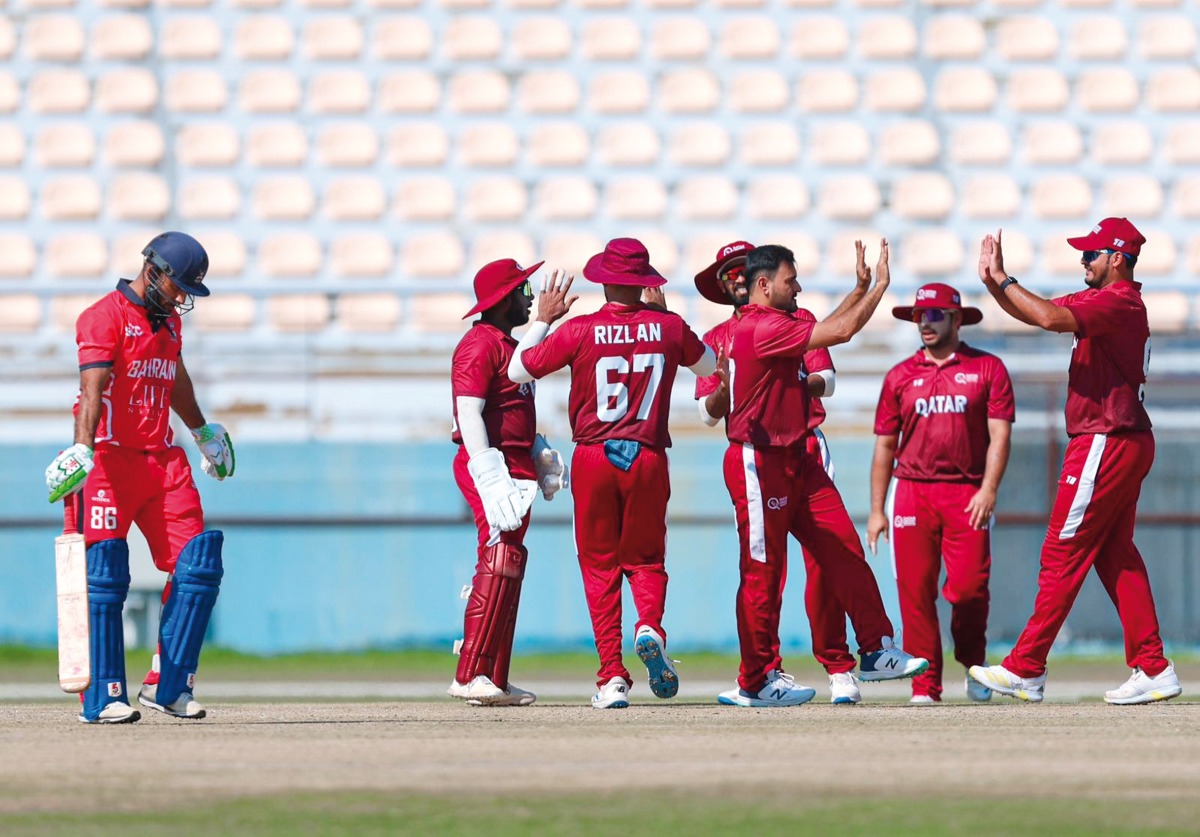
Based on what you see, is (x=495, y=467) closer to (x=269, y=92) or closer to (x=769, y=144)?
(x=769, y=144)

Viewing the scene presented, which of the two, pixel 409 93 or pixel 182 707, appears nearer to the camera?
pixel 182 707

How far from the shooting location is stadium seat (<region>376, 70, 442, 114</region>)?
56.1ft

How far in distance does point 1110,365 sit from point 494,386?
8.75 ft

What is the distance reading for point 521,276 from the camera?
8539 millimetres

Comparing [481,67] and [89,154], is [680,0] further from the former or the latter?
[89,154]

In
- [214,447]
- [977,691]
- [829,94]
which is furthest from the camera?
[829,94]

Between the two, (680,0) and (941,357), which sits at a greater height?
(680,0)

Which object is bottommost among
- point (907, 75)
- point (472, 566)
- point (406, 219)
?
point (472, 566)

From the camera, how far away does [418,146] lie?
16844 mm

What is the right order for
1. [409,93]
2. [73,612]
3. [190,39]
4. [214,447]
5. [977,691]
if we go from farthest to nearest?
1. [190,39]
2. [409,93]
3. [977,691]
4. [214,447]
5. [73,612]

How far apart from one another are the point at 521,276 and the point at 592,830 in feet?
13.8

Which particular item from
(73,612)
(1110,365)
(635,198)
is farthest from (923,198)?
(73,612)

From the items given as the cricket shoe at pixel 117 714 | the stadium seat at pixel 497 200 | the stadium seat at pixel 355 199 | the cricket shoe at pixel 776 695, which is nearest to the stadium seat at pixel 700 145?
the stadium seat at pixel 497 200

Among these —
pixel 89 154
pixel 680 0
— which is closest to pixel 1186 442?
pixel 680 0
